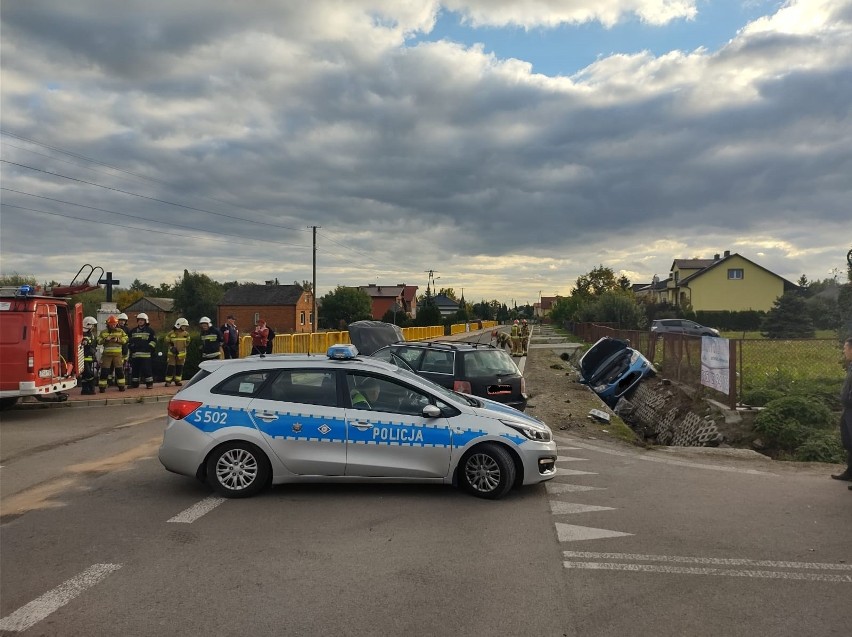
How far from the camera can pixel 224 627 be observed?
3.78m

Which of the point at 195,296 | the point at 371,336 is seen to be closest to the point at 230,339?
the point at 371,336

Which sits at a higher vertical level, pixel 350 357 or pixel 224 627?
pixel 350 357

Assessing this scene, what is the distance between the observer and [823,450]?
9359mm

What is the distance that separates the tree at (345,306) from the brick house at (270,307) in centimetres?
323

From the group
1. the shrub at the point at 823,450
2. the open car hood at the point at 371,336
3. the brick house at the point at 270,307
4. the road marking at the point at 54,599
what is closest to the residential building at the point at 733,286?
the brick house at the point at 270,307

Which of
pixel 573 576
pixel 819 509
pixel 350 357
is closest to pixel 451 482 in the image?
pixel 350 357

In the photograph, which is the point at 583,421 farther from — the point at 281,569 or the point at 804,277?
the point at 804,277

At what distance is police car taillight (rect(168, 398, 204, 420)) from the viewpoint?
6.59 m

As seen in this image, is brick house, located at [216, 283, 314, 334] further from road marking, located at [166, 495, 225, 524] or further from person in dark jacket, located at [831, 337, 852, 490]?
person in dark jacket, located at [831, 337, 852, 490]

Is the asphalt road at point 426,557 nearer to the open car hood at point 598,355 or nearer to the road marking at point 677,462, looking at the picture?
the road marking at point 677,462

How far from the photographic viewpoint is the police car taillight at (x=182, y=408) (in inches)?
260

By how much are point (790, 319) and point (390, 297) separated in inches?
3923

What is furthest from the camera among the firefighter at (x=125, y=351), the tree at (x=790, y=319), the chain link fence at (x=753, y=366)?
the tree at (x=790, y=319)

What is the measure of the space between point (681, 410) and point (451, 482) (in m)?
8.58
